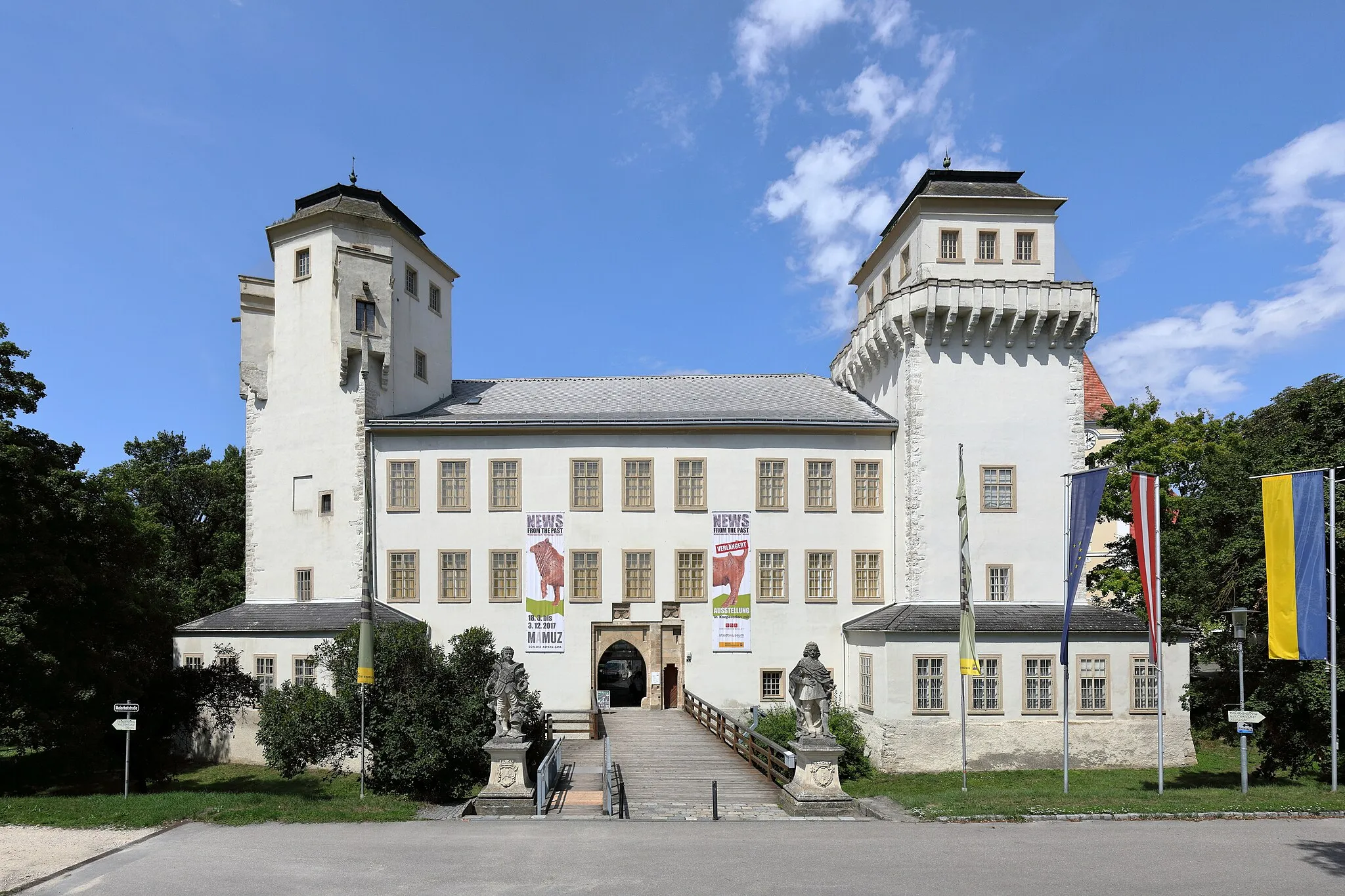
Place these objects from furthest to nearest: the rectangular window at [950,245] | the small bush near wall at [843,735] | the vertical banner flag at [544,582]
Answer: the rectangular window at [950,245], the vertical banner flag at [544,582], the small bush near wall at [843,735]

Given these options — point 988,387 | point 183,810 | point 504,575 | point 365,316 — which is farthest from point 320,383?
point 988,387

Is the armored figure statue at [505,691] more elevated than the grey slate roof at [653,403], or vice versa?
the grey slate roof at [653,403]

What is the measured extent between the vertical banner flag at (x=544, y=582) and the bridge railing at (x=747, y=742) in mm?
4844

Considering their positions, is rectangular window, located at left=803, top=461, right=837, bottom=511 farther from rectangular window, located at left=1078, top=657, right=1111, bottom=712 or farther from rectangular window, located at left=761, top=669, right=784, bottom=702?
rectangular window, located at left=1078, top=657, right=1111, bottom=712

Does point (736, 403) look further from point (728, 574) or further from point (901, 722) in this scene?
point (901, 722)

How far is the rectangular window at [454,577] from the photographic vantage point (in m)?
31.8

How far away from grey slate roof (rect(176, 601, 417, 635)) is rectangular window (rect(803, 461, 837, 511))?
13.6 m

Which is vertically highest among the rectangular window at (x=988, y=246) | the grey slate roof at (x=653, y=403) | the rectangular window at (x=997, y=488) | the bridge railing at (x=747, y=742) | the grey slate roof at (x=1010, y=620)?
the rectangular window at (x=988, y=246)

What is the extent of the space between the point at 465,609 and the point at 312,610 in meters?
4.87

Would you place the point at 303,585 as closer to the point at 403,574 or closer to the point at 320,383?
the point at 403,574

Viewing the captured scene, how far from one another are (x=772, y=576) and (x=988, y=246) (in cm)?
1318

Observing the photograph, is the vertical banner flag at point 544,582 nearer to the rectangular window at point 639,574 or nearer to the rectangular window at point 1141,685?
the rectangular window at point 639,574

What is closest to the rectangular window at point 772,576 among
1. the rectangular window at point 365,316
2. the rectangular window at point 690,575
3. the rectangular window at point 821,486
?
the rectangular window at point 690,575

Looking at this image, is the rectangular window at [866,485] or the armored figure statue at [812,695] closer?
the armored figure statue at [812,695]
